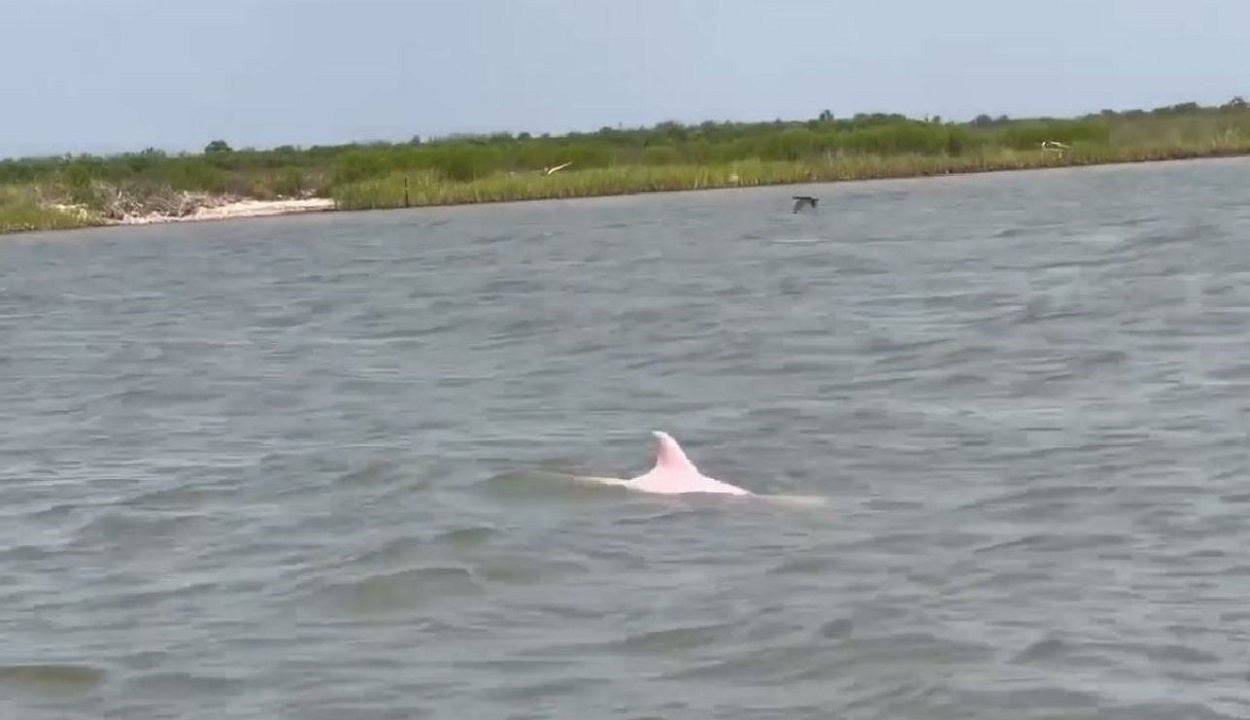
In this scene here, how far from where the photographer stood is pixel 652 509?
10.4 meters

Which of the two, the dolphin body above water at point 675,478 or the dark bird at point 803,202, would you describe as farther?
the dark bird at point 803,202

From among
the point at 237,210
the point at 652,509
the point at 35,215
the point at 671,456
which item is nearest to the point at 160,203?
the point at 237,210

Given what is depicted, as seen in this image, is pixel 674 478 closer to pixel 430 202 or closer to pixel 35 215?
pixel 430 202

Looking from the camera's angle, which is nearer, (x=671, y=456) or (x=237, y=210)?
(x=671, y=456)

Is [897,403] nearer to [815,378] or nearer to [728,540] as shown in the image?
[815,378]

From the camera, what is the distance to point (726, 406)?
14461mm

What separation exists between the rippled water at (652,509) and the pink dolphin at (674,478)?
13 centimetres

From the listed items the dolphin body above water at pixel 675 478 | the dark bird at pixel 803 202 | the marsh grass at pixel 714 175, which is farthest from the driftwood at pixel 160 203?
the dolphin body above water at pixel 675 478

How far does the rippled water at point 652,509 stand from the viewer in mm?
7398

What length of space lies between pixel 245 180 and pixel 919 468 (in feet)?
192

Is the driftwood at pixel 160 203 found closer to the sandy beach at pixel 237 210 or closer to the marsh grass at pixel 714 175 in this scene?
the sandy beach at pixel 237 210

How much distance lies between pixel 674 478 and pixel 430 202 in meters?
46.9

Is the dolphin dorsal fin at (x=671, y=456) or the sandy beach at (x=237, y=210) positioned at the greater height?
the dolphin dorsal fin at (x=671, y=456)

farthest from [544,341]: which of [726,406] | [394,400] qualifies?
[726,406]
